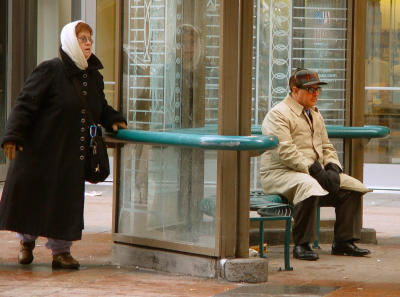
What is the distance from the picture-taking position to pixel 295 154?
802cm

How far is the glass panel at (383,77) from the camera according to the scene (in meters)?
13.3

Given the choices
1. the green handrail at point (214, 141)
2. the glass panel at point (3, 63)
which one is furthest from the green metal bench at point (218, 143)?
the glass panel at point (3, 63)

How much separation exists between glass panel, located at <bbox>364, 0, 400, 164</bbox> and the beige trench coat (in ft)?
16.2

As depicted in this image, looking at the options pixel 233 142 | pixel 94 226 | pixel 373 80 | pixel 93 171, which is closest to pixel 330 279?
pixel 233 142

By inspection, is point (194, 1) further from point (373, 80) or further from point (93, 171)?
point (373, 80)

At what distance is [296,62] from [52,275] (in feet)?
10.3

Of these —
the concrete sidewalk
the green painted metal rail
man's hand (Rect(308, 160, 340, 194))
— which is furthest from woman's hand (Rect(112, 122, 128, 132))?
man's hand (Rect(308, 160, 340, 194))

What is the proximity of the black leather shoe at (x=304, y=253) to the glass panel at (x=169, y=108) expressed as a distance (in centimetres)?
121

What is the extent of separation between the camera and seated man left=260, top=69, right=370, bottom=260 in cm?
798

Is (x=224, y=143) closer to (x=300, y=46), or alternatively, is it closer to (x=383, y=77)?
(x=300, y=46)

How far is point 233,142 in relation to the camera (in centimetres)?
674

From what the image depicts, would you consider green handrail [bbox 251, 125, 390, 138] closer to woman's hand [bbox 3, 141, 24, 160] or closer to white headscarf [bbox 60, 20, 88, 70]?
white headscarf [bbox 60, 20, 88, 70]

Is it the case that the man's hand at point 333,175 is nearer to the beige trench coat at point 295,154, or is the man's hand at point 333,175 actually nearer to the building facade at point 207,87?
the beige trench coat at point 295,154

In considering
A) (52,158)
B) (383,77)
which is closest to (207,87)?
(52,158)
